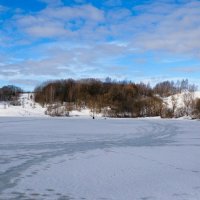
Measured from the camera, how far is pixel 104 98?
76.6 metres

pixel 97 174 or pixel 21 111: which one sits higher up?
pixel 21 111

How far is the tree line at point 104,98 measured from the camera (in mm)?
70625

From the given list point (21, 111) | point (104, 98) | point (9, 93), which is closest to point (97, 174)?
point (21, 111)

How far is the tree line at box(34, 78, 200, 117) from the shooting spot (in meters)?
70.6

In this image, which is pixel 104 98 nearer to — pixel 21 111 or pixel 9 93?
pixel 21 111

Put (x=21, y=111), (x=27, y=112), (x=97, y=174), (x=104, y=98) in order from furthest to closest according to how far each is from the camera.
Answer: (x=104, y=98) < (x=21, y=111) < (x=27, y=112) < (x=97, y=174)

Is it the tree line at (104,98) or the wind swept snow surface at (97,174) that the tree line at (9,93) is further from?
the wind swept snow surface at (97,174)

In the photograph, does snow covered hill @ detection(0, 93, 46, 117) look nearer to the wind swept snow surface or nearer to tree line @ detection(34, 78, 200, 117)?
tree line @ detection(34, 78, 200, 117)

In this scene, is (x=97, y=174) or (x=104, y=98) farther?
(x=104, y=98)

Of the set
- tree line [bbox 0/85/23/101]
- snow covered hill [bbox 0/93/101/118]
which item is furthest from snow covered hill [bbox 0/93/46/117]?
tree line [bbox 0/85/23/101]

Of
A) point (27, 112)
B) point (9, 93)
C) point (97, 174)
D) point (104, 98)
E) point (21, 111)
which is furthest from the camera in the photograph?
point (9, 93)

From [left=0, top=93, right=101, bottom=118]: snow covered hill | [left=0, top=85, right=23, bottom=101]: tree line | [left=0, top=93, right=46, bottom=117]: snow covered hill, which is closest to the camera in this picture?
[left=0, top=93, right=46, bottom=117]: snow covered hill

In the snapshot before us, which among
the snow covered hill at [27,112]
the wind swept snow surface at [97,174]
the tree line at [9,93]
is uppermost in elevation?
the tree line at [9,93]

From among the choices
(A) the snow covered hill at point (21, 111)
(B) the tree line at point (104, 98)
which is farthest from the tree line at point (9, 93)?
(A) the snow covered hill at point (21, 111)
